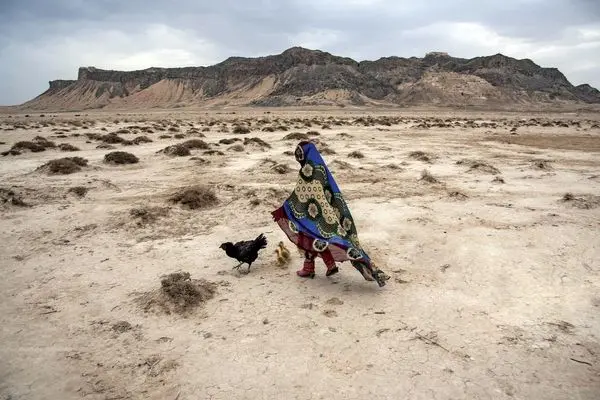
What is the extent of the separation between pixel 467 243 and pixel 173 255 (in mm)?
5396

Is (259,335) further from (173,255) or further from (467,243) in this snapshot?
(467,243)

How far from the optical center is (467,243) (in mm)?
7742

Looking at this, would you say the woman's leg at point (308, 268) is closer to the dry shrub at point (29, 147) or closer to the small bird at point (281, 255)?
the small bird at point (281, 255)

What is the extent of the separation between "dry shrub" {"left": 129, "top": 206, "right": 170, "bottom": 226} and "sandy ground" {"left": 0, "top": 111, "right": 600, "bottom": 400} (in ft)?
0.22

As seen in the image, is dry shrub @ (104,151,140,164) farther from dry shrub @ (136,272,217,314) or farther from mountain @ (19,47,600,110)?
mountain @ (19,47,600,110)

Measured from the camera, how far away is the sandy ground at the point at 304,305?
4090mm

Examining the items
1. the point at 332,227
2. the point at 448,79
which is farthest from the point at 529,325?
the point at 448,79

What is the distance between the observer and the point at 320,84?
122m

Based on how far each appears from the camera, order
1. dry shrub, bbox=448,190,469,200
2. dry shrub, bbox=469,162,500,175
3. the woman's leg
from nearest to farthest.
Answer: the woman's leg, dry shrub, bbox=448,190,469,200, dry shrub, bbox=469,162,500,175

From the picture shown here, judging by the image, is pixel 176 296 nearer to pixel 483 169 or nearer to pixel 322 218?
pixel 322 218

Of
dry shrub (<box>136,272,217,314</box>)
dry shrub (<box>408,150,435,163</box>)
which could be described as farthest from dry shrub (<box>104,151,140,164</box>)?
dry shrub (<box>408,150,435,163</box>)

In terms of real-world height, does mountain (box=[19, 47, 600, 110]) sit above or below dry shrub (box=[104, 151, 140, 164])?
above

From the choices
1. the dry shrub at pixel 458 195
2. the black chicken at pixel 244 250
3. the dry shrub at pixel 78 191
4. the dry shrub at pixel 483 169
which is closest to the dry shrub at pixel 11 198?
the dry shrub at pixel 78 191

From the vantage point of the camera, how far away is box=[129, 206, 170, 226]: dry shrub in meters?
9.06
